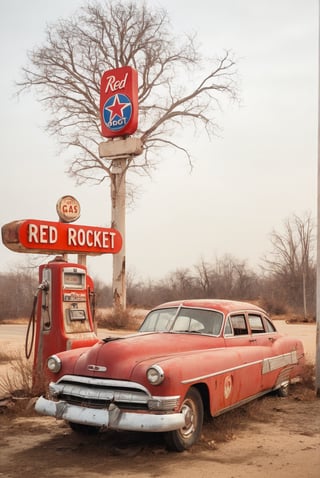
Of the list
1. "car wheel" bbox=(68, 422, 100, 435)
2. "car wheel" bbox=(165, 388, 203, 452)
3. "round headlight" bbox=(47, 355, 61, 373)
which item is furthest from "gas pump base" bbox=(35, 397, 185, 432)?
"car wheel" bbox=(68, 422, 100, 435)

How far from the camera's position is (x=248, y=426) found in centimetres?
685

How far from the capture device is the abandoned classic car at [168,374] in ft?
17.8

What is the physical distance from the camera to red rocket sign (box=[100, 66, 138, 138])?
1880 centimetres

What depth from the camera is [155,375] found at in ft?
17.8

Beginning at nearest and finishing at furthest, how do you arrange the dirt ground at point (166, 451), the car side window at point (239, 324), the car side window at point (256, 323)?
the dirt ground at point (166, 451) → the car side window at point (239, 324) → the car side window at point (256, 323)

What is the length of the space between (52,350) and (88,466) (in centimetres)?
326

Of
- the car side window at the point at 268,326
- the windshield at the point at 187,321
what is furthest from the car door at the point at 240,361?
the car side window at the point at 268,326

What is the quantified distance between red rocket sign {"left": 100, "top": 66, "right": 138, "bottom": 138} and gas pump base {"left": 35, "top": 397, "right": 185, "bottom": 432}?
14.2 m

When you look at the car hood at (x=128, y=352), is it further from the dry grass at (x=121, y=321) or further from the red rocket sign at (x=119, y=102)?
the dry grass at (x=121, y=321)

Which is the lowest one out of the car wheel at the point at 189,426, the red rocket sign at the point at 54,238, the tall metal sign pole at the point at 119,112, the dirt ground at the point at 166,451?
the dirt ground at the point at 166,451

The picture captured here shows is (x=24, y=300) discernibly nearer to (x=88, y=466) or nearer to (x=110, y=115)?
(x=110, y=115)

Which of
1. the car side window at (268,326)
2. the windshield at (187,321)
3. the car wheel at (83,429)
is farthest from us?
the car side window at (268,326)

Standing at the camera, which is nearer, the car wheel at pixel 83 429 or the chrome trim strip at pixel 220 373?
the chrome trim strip at pixel 220 373

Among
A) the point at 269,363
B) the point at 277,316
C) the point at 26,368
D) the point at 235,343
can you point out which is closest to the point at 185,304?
the point at 235,343
